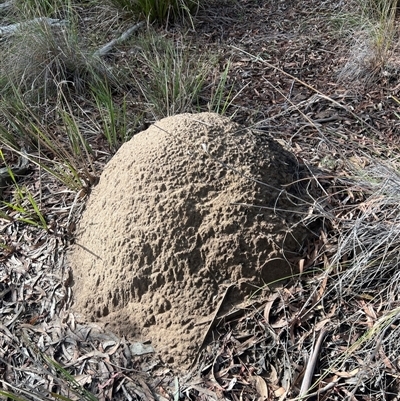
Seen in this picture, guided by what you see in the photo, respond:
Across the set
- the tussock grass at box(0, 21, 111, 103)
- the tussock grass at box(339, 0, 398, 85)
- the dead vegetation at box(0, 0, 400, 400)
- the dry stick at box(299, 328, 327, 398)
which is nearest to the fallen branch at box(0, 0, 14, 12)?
the tussock grass at box(0, 21, 111, 103)

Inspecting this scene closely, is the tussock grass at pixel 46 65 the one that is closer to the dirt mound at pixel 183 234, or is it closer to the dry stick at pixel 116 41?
the dry stick at pixel 116 41

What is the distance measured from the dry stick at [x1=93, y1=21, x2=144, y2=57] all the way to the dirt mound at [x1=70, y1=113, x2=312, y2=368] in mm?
2016

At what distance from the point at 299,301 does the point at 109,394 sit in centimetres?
75

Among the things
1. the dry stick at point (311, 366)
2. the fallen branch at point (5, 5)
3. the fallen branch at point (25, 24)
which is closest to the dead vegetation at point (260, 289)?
the dry stick at point (311, 366)

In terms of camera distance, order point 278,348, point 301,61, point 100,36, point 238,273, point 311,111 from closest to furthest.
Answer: point 278,348, point 238,273, point 311,111, point 301,61, point 100,36

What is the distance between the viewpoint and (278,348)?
189 centimetres

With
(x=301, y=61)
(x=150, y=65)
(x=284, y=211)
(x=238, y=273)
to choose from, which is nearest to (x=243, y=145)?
(x=284, y=211)

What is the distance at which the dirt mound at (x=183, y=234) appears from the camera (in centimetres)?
201

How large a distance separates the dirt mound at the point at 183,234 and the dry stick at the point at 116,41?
2.02 m

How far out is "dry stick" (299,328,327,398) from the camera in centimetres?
176

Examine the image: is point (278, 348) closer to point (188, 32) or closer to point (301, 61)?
point (301, 61)

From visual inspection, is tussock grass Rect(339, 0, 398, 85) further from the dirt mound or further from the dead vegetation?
the dirt mound

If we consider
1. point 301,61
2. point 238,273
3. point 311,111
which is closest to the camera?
point 238,273

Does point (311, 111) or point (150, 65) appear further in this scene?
point (150, 65)
